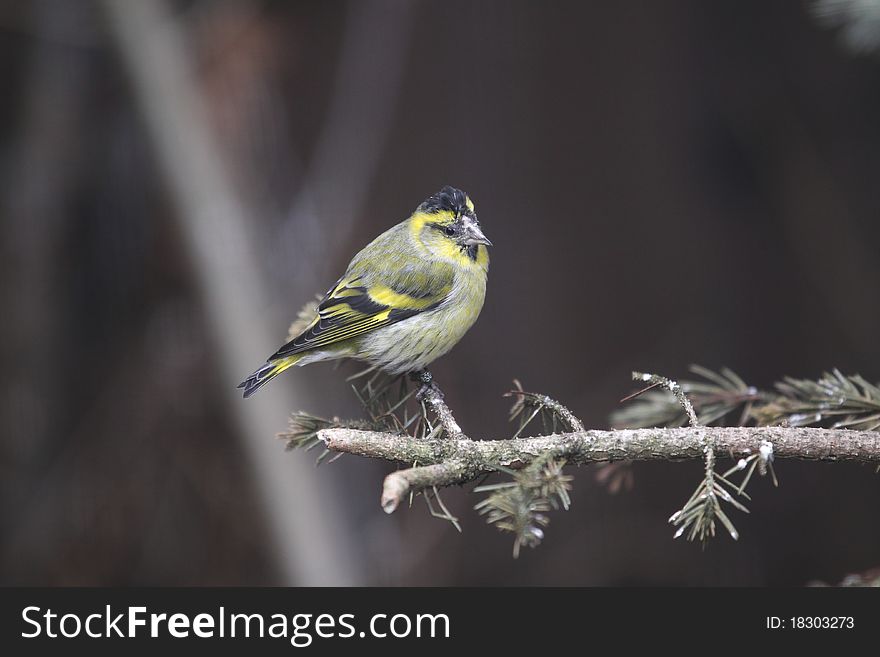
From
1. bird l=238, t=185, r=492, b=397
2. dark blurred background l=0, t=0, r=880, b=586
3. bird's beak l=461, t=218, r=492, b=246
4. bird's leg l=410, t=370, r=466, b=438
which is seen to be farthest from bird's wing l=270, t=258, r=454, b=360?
dark blurred background l=0, t=0, r=880, b=586

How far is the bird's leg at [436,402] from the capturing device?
5.28 ft

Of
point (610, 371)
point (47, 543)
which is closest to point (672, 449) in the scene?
point (610, 371)

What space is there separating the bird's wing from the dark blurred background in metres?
1.09

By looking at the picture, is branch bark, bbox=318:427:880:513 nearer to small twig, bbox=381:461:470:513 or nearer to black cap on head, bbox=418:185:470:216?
small twig, bbox=381:461:470:513

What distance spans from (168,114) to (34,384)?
1676 millimetres

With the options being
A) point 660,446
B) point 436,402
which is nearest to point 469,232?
point 436,402

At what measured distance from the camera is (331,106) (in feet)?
13.2

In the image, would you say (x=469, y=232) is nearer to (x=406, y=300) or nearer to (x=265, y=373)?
(x=406, y=300)

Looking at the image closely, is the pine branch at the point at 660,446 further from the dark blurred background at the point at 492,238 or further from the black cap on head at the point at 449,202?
the dark blurred background at the point at 492,238

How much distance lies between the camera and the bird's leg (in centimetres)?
161

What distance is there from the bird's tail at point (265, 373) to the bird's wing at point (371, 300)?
1.8 inches

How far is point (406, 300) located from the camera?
2.76m

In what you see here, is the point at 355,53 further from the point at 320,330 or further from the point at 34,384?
the point at 34,384

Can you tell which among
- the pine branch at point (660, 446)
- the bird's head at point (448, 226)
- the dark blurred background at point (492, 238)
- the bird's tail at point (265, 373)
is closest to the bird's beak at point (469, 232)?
the bird's head at point (448, 226)
